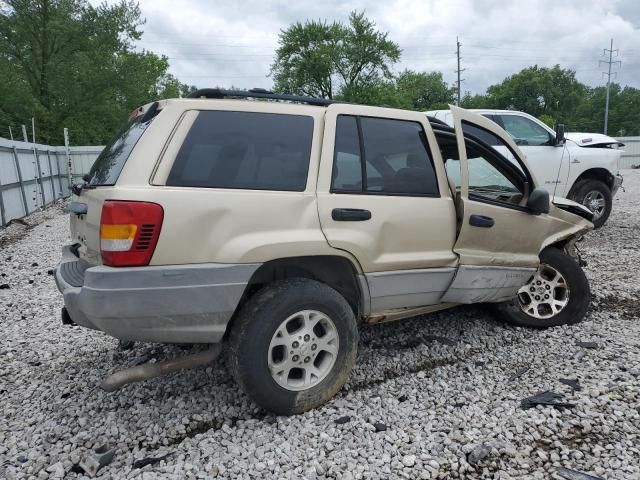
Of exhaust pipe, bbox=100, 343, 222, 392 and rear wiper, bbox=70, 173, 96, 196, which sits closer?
exhaust pipe, bbox=100, 343, 222, 392

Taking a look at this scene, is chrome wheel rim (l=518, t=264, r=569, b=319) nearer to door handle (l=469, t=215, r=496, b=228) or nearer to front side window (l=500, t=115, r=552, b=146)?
door handle (l=469, t=215, r=496, b=228)

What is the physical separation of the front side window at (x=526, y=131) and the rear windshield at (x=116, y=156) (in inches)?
280

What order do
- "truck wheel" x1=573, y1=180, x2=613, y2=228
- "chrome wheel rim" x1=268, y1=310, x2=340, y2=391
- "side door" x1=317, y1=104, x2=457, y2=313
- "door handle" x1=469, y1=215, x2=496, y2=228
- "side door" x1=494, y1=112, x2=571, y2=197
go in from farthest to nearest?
"truck wheel" x1=573, y1=180, x2=613, y2=228
"side door" x1=494, y1=112, x2=571, y2=197
"door handle" x1=469, y1=215, x2=496, y2=228
"side door" x1=317, y1=104, x2=457, y2=313
"chrome wheel rim" x1=268, y1=310, x2=340, y2=391

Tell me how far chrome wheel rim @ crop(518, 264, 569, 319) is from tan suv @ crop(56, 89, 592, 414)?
72 cm

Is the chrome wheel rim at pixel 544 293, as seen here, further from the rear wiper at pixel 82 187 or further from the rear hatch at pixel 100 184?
the rear wiper at pixel 82 187

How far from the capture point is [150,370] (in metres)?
2.67

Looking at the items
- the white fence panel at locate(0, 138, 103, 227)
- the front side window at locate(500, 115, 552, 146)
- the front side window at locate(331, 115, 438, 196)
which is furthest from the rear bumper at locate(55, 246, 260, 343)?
the white fence panel at locate(0, 138, 103, 227)

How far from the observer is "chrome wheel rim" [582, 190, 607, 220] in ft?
28.2

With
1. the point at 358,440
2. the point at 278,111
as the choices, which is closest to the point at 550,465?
the point at 358,440

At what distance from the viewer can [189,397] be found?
10.3 ft

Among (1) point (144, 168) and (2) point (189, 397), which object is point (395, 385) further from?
(1) point (144, 168)

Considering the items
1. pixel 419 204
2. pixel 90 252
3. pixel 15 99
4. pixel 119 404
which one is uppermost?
pixel 15 99

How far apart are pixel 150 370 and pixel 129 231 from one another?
0.83 m

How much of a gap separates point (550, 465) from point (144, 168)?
8.45ft
